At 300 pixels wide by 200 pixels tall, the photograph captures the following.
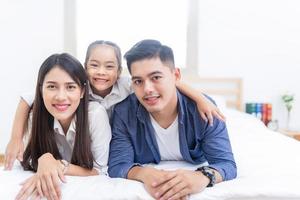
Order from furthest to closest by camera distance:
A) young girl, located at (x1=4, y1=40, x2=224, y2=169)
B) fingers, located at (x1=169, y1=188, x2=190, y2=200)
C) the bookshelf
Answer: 1. the bookshelf
2. young girl, located at (x1=4, y1=40, x2=224, y2=169)
3. fingers, located at (x1=169, y1=188, x2=190, y2=200)

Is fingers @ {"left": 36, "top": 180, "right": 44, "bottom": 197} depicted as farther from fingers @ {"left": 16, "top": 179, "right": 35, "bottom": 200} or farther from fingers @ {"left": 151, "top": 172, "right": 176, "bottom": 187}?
fingers @ {"left": 151, "top": 172, "right": 176, "bottom": 187}

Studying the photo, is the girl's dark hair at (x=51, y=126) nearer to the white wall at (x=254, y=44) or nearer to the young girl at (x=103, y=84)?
the young girl at (x=103, y=84)

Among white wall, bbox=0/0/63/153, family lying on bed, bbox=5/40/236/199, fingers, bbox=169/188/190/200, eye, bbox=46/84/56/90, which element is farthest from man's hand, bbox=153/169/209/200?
white wall, bbox=0/0/63/153

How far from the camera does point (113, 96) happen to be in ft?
4.75

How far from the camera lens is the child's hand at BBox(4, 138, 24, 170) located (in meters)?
1.25

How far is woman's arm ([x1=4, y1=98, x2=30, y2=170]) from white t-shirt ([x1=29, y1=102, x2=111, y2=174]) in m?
0.15

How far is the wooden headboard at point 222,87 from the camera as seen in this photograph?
3.01m

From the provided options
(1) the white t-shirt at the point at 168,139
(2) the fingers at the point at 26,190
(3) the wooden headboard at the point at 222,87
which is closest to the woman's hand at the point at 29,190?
(2) the fingers at the point at 26,190

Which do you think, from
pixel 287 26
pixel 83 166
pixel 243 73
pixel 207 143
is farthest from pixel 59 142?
pixel 287 26

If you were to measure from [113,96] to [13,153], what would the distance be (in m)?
0.47

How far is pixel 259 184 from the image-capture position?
0.98 m

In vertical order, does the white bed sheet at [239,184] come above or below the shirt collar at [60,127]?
below

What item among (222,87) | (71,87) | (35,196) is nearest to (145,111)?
(71,87)

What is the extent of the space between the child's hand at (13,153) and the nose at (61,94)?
294 mm
